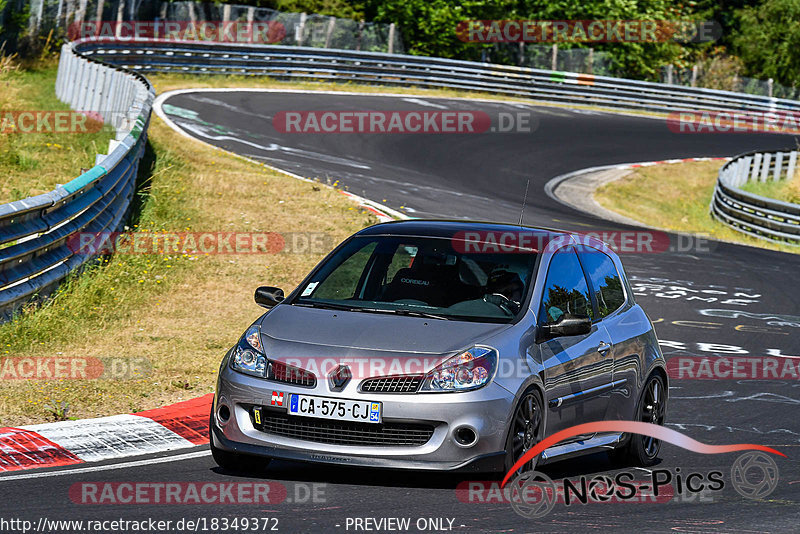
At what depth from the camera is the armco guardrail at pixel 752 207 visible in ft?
82.2

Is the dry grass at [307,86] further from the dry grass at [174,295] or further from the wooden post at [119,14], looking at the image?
the dry grass at [174,295]

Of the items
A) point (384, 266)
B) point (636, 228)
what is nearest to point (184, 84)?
point (636, 228)

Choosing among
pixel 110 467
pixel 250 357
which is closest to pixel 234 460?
pixel 250 357

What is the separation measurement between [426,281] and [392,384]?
4.20 ft

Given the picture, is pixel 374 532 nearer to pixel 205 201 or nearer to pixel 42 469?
pixel 42 469

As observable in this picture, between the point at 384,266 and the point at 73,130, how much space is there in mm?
13536

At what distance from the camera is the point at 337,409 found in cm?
661

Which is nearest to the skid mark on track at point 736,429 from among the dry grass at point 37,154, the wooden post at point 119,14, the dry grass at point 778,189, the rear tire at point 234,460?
the rear tire at point 234,460

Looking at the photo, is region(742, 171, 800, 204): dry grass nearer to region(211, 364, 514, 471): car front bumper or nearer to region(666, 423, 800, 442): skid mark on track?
region(666, 423, 800, 442): skid mark on track

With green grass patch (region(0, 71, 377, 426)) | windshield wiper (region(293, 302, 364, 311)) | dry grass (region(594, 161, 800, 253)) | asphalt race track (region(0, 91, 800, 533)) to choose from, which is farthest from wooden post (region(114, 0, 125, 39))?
windshield wiper (region(293, 302, 364, 311))

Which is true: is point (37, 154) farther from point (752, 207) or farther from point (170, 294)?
point (752, 207)

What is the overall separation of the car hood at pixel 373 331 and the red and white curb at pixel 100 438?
1236mm

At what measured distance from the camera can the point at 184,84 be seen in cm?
3331

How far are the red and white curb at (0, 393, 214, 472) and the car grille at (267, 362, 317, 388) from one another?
130 centimetres
